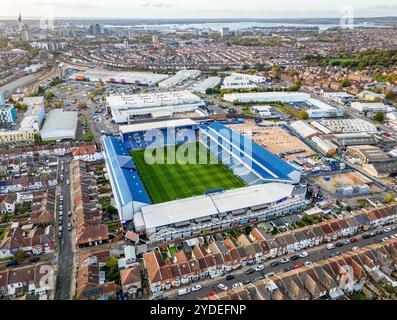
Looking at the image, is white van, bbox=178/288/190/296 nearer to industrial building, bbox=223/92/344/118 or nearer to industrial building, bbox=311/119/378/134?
industrial building, bbox=311/119/378/134

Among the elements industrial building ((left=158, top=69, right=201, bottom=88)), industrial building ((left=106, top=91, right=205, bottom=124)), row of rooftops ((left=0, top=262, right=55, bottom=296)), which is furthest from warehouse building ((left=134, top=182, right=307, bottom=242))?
industrial building ((left=158, top=69, right=201, bottom=88))

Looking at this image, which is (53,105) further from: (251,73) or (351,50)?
(351,50)

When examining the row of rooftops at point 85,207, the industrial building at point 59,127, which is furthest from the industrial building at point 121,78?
the row of rooftops at point 85,207

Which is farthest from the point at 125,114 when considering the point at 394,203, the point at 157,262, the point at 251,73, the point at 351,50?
the point at 351,50

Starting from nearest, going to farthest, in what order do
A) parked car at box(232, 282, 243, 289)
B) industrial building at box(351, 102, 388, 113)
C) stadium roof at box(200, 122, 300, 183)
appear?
parked car at box(232, 282, 243, 289) < stadium roof at box(200, 122, 300, 183) < industrial building at box(351, 102, 388, 113)

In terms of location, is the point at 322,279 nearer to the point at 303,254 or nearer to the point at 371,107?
the point at 303,254

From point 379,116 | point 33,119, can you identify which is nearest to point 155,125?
point 33,119
